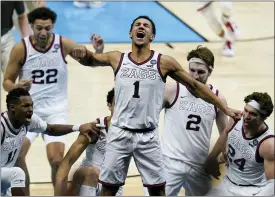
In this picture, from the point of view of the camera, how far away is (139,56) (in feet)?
20.6

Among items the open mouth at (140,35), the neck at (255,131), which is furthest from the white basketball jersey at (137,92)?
the neck at (255,131)

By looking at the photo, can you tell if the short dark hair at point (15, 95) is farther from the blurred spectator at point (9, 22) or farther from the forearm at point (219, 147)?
→ the blurred spectator at point (9, 22)

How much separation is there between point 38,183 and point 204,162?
6.60 feet

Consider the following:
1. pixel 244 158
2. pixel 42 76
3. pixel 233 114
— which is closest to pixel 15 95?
pixel 42 76

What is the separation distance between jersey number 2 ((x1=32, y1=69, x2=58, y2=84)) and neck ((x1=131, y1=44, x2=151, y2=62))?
1.95 m

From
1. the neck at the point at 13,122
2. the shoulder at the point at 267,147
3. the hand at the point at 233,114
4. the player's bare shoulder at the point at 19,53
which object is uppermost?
the player's bare shoulder at the point at 19,53

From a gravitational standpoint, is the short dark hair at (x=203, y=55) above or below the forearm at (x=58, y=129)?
above

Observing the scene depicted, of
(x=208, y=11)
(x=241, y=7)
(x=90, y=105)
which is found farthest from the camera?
(x=241, y=7)

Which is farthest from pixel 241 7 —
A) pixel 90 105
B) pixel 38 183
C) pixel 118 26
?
pixel 38 183

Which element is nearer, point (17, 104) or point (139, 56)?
point (139, 56)

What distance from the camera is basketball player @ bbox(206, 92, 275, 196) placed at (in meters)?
6.78

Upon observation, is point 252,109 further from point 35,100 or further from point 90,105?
point 90,105

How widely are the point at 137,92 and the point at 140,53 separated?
29 cm

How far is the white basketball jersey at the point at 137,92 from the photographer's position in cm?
620
